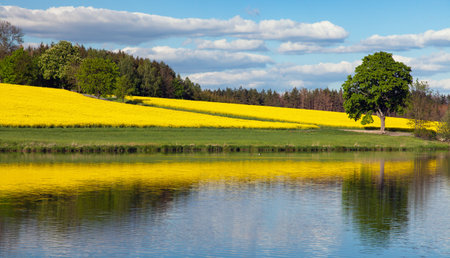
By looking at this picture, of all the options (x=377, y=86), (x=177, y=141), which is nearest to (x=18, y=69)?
(x=377, y=86)

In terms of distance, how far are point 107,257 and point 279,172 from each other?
2259cm

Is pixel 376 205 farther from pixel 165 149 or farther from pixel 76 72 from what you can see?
pixel 76 72

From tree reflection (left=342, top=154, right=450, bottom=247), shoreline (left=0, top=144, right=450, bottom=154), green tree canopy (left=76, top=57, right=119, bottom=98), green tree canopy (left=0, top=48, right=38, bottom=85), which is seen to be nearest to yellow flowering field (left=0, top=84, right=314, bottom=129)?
shoreline (left=0, top=144, right=450, bottom=154)

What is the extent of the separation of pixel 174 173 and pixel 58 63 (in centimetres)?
13203

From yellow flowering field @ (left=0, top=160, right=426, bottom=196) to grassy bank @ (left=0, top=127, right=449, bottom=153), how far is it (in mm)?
11755

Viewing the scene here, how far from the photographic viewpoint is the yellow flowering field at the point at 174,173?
28.8 m

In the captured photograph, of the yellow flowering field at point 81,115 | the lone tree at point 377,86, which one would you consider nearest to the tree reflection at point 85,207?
the yellow flowering field at point 81,115

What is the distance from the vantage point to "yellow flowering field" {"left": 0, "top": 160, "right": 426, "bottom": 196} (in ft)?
94.5

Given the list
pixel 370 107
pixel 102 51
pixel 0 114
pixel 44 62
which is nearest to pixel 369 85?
pixel 370 107

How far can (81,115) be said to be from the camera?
3083 inches

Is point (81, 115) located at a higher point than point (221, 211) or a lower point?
higher

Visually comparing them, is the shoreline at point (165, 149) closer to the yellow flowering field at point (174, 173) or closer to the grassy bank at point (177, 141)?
the grassy bank at point (177, 141)

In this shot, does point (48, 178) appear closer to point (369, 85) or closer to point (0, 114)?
point (0, 114)

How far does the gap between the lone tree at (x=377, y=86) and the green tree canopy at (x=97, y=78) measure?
62905 mm
